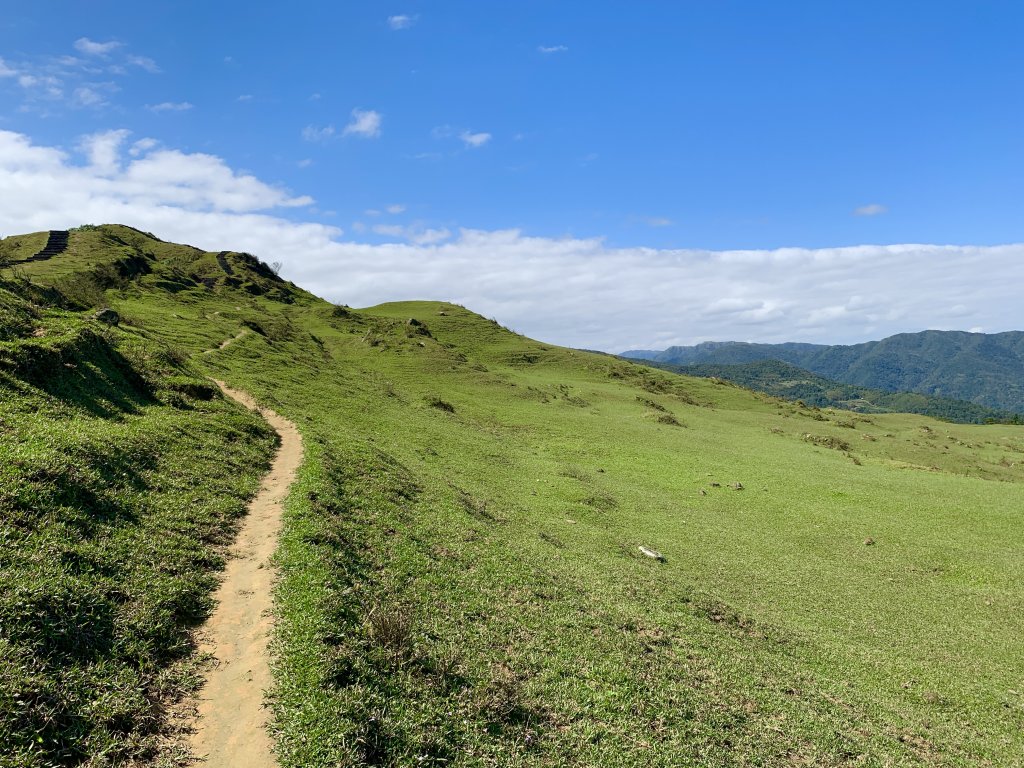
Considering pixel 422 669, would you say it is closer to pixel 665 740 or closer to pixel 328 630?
pixel 328 630

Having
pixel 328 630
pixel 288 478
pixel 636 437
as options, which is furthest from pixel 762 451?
pixel 328 630

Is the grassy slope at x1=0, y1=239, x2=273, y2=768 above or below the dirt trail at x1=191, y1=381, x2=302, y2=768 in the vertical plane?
above

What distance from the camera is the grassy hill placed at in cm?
891

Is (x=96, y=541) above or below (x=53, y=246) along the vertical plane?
below

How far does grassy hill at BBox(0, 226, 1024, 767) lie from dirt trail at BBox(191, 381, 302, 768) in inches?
15.6

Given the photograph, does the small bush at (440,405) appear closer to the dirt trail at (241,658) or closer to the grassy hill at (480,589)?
the grassy hill at (480,589)

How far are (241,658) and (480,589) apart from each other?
A: 280 inches

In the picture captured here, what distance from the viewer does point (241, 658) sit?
10023mm

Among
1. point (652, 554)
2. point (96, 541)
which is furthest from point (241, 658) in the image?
point (652, 554)

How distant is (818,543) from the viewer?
1116 inches

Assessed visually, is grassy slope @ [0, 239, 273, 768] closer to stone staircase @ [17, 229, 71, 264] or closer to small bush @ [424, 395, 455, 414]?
small bush @ [424, 395, 455, 414]

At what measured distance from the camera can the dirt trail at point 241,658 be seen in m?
7.88

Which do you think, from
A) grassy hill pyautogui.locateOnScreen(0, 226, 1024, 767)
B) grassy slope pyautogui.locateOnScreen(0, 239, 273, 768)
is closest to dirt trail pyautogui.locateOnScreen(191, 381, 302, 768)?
grassy hill pyautogui.locateOnScreen(0, 226, 1024, 767)

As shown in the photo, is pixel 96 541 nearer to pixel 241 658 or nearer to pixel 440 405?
pixel 241 658
